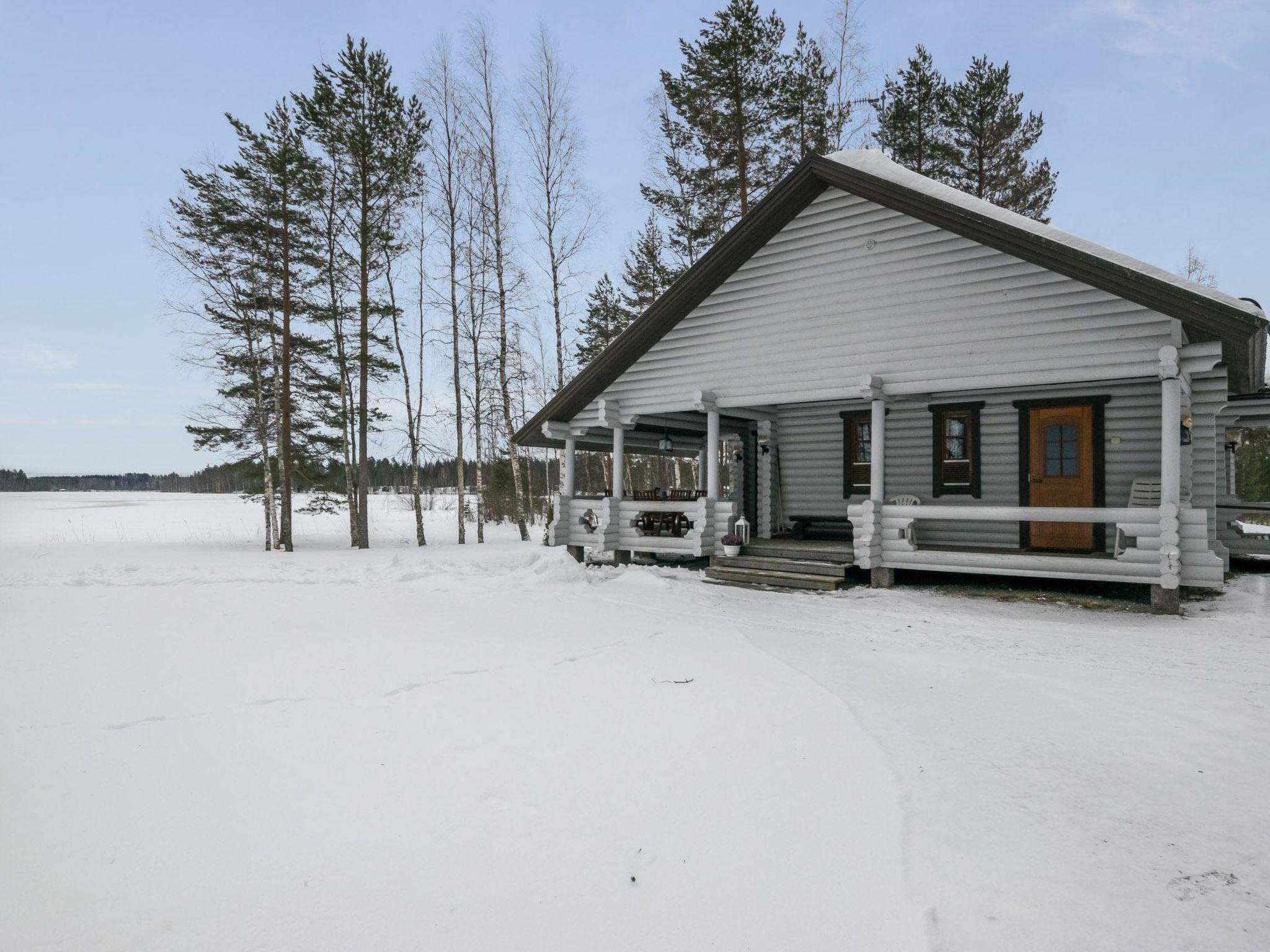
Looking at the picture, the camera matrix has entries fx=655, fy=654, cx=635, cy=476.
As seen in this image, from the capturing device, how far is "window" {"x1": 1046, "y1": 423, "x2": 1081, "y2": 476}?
9984 mm

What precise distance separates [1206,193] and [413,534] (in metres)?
32.2

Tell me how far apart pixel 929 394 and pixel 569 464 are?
684cm

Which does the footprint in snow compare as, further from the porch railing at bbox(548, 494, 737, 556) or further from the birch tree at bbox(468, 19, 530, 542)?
the birch tree at bbox(468, 19, 530, 542)

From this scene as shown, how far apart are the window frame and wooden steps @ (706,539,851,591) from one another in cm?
169

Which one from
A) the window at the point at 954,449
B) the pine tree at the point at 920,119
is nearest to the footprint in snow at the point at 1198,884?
the window at the point at 954,449

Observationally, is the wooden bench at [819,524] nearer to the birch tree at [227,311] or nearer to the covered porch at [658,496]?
the covered porch at [658,496]

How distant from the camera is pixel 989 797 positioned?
3.04 metres

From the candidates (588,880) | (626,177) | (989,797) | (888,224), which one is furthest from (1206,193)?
(588,880)

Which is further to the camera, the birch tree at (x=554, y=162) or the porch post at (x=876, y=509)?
the birch tree at (x=554, y=162)

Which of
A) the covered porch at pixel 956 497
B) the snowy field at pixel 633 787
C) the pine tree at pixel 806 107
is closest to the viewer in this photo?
the snowy field at pixel 633 787

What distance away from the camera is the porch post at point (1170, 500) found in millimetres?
7320

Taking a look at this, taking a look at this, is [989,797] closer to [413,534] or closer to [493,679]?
[493,679]

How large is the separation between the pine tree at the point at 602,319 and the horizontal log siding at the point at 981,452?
11.7 m

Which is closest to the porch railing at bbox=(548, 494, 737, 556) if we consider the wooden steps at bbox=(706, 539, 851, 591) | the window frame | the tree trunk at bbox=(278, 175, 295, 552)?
the wooden steps at bbox=(706, 539, 851, 591)
